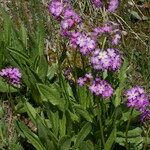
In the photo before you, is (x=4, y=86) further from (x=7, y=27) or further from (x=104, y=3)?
(x=104, y=3)

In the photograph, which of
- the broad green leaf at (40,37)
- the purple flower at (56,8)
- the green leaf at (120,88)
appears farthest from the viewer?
the broad green leaf at (40,37)

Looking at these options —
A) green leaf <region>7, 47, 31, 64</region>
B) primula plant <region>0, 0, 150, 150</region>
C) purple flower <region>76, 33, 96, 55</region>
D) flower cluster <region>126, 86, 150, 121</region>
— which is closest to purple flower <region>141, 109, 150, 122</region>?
primula plant <region>0, 0, 150, 150</region>

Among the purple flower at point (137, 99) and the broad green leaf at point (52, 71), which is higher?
the broad green leaf at point (52, 71)

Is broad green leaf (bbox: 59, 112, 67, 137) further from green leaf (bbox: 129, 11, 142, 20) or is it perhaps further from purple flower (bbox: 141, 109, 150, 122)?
green leaf (bbox: 129, 11, 142, 20)

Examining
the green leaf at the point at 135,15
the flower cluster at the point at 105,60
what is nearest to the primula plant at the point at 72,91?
the flower cluster at the point at 105,60

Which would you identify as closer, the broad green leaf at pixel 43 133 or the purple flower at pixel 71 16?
the purple flower at pixel 71 16

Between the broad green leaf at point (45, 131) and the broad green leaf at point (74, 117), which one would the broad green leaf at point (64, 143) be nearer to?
the broad green leaf at point (45, 131)

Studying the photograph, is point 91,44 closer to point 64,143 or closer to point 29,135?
point 64,143

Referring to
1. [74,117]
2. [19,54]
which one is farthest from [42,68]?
[74,117]
